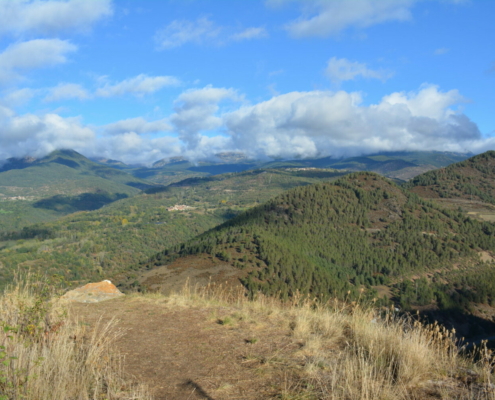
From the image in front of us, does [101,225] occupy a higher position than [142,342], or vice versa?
[142,342]

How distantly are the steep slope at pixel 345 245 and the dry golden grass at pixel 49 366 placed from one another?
42.3m

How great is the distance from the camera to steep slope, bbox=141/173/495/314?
193ft

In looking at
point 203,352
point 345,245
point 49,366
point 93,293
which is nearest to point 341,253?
point 345,245

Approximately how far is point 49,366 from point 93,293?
8189 mm

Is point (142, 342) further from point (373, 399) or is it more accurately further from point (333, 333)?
point (373, 399)

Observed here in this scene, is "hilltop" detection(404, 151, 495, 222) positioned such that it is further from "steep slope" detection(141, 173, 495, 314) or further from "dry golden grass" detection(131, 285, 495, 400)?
"dry golden grass" detection(131, 285, 495, 400)

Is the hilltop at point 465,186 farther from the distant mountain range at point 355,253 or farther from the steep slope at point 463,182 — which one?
the distant mountain range at point 355,253

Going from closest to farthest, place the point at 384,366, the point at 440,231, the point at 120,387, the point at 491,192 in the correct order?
the point at 120,387
the point at 384,366
the point at 440,231
the point at 491,192

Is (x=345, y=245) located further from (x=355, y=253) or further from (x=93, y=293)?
(x=93, y=293)

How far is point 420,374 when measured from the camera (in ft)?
16.3

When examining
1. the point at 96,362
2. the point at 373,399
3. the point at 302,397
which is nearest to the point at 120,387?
the point at 96,362

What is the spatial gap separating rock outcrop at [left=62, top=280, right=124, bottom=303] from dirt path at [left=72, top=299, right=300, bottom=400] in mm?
1880

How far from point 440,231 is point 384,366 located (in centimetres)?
9407

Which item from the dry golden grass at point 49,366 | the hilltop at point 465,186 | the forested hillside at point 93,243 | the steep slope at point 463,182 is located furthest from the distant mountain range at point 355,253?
the steep slope at point 463,182
